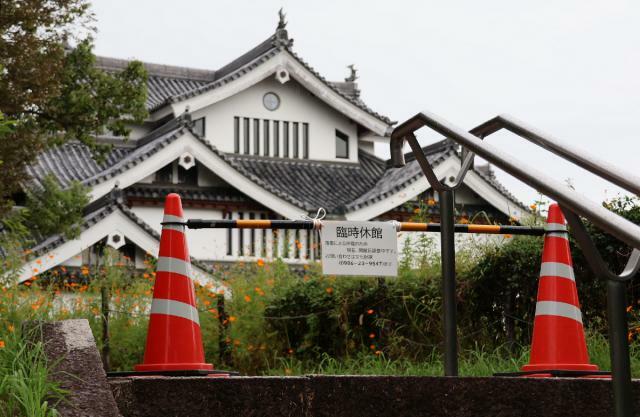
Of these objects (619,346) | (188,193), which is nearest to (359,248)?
(619,346)

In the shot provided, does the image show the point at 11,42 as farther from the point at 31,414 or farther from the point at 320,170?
the point at 320,170

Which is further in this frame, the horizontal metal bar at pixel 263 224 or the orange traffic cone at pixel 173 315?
the horizontal metal bar at pixel 263 224

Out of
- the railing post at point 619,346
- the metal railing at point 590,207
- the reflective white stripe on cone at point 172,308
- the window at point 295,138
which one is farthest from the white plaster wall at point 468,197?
the railing post at point 619,346

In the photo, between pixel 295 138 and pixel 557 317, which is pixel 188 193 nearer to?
pixel 295 138

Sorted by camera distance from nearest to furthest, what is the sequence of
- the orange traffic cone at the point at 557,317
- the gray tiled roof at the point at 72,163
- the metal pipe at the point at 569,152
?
the metal pipe at the point at 569,152 < the orange traffic cone at the point at 557,317 < the gray tiled roof at the point at 72,163

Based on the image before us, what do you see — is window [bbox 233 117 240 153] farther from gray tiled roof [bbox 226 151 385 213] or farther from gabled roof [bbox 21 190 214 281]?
gabled roof [bbox 21 190 214 281]

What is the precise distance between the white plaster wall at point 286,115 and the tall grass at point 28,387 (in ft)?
74.3

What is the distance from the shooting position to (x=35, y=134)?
1522 centimetres

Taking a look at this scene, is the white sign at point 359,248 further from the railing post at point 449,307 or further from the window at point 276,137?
the window at point 276,137

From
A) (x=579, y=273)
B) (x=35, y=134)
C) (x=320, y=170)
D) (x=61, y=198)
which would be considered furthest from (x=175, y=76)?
(x=579, y=273)

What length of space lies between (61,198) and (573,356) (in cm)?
1446

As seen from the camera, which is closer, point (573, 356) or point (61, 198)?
point (573, 356)

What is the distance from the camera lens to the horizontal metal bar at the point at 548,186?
279cm

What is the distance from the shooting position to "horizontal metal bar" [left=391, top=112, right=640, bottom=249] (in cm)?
279
